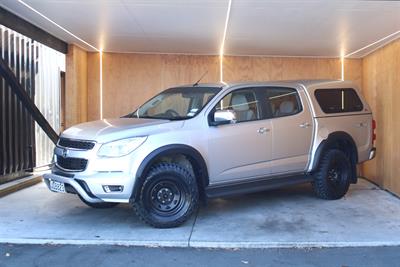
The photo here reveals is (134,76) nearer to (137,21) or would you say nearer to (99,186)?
(137,21)

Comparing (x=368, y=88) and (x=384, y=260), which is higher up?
(x=368, y=88)

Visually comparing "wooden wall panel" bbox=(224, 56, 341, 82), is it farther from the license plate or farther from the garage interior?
the license plate

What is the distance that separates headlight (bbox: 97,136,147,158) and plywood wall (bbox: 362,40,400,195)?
16.2ft

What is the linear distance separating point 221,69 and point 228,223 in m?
4.84

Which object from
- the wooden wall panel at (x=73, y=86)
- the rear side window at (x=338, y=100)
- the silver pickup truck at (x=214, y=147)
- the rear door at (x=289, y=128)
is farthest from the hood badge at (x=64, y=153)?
the rear side window at (x=338, y=100)

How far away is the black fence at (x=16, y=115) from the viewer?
26.3ft

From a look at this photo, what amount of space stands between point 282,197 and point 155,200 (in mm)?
2960

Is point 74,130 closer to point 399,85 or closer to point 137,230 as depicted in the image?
point 137,230

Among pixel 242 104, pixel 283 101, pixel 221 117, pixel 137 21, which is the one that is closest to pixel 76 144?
pixel 221 117

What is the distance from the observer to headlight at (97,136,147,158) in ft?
18.5

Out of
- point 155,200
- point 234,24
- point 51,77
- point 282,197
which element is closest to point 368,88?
point 282,197

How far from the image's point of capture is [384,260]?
4836 millimetres

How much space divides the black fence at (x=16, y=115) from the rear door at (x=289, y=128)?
4.51 m

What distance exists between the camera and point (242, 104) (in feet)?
22.8
